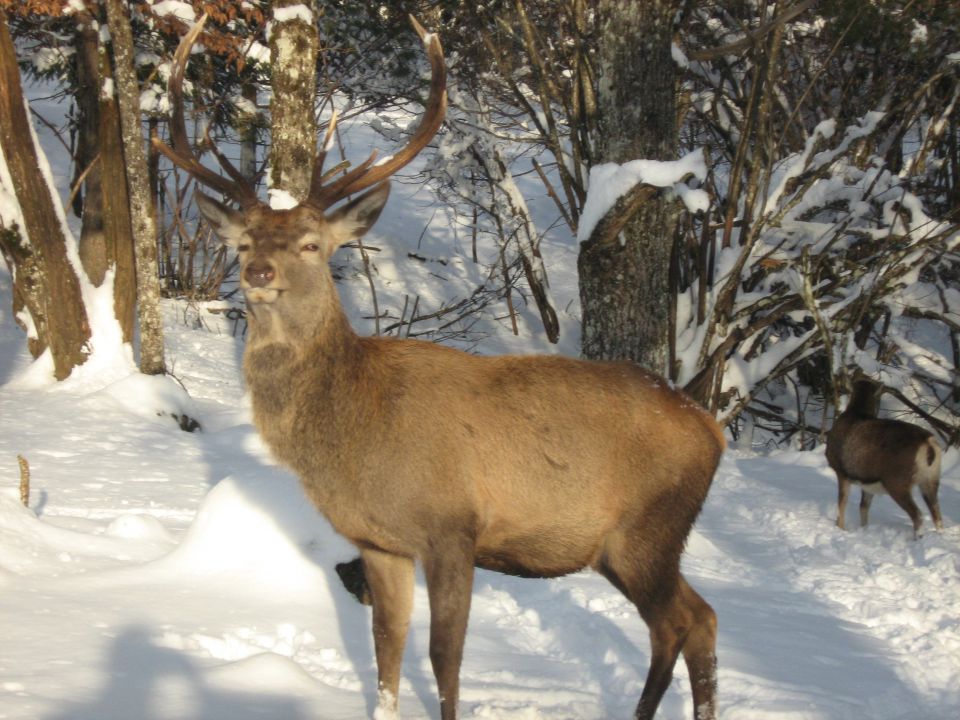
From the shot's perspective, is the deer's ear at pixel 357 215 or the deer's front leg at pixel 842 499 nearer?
the deer's ear at pixel 357 215

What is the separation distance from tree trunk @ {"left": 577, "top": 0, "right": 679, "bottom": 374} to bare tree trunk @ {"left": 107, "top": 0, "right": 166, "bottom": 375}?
4.76m

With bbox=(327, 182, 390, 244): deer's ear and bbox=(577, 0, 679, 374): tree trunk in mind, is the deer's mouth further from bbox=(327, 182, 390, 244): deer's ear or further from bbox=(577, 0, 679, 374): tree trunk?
bbox=(577, 0, 679, 374): tree trunk

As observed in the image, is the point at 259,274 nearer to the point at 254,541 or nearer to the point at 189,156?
the point at 189,156

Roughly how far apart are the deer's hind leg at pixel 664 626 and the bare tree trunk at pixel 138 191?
294 inches

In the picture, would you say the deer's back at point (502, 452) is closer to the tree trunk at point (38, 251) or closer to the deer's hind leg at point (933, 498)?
the deer's hind leg at point (933, 498)

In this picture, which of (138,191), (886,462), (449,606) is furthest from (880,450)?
(138,191)

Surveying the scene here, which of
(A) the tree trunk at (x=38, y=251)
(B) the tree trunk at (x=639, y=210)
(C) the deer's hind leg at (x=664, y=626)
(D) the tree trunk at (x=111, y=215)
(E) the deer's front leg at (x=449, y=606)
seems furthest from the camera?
(D) the tree trunk at (x=111, y=215)

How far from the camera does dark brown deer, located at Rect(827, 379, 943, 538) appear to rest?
8.53m

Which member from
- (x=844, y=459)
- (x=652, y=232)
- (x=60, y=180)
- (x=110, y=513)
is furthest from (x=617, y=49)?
(x=60, y=180)

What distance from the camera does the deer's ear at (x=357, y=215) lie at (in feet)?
16.0

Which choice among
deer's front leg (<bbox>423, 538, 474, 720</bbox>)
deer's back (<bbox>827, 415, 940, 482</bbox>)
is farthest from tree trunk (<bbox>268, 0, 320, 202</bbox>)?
deer's back (<bbox>827, 415, 940, 482</bbox>)

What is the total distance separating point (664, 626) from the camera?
14.6 feet

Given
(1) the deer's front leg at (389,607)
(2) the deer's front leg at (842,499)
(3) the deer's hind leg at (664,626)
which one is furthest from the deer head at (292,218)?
(2) the deer's front leg at (842,499)

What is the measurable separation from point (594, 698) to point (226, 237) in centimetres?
278
